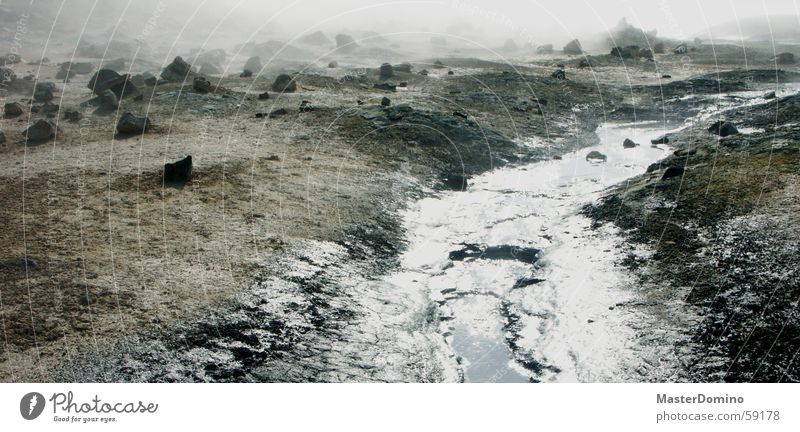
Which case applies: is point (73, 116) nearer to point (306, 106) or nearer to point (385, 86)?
point (306, 106)

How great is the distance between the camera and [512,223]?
1930cm

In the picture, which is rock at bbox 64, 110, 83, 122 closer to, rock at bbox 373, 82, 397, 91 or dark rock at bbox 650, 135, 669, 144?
rock at bbox 373, 82, 397, 91

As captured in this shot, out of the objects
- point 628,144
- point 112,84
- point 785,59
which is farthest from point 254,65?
point 785,59

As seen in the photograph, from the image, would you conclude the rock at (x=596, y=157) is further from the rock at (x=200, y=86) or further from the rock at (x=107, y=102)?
the rock at (x=107, y=102)

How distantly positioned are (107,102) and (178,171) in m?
14.9

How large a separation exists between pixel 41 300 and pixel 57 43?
241 ft

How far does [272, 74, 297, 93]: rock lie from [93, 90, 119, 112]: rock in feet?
30.1

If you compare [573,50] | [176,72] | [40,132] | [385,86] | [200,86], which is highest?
[573,50]

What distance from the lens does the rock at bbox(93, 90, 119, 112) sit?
29.9m

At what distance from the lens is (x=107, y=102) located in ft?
98.9

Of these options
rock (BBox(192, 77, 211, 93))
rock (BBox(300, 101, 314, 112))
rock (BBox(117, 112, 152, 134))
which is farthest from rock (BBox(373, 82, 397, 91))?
rock (BBox(117, 112, 152, 134))

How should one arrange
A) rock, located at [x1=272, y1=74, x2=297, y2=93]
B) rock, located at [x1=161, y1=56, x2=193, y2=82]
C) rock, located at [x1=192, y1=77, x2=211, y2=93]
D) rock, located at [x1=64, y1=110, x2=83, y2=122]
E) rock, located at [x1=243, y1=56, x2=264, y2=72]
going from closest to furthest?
rock, located at [x1=64, y1=110, x2=83, y2=122], rock, located at [x1=192, y1=77, x2=211, y2=93], rock, located at [x1=272, y1=74, x2=297, y2=93], rock, located at [x1=161, y1=56, x2=193, y2=82], rock, located at [x1=243, y1=56, x2=264, y2=72]

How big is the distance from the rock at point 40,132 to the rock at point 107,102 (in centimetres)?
644

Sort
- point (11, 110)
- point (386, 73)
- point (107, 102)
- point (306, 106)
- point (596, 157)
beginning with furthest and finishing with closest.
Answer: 1. point (386, 73)
2. point (306, 106)
3. point (107, 102)
4. point (11, 110)
5. point (596, 157)
